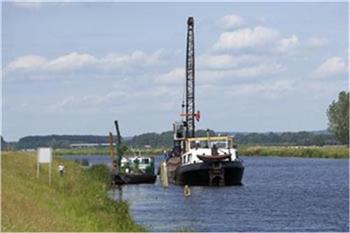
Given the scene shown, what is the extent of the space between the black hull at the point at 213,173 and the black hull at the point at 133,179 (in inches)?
182

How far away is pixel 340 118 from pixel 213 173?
282 ft

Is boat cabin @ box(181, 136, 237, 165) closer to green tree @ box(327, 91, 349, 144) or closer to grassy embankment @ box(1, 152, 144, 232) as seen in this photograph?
grassy embankment @ box(1, 152, 144, 232)

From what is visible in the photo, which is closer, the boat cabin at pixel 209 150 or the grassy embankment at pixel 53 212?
the grassy embankment at pixel 53 212

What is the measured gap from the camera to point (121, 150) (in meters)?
80.1

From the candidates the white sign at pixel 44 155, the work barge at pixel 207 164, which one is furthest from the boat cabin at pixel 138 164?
the white sign at pixel 44 155

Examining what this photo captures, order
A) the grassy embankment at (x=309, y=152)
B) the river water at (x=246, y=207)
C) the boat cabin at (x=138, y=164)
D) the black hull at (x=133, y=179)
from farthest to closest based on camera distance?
the grassy embankment at (x=309, y=152)
the boat cabin at (x=138, y=164)
the black hull at (x=133, y=179)
the river water at (x=246, y=207)

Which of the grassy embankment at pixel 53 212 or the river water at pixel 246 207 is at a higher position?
the grassy embankment at pixel 53 212

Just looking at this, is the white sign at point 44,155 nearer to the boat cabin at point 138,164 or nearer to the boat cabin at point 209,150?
the boat cabin at point 209,150

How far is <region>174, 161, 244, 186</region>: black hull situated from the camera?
7181cm

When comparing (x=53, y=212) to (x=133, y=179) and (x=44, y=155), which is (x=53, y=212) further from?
(x=133, y=179)

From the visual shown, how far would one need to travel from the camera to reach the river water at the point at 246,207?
1566 inches

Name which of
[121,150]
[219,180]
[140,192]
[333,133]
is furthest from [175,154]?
[333,133]

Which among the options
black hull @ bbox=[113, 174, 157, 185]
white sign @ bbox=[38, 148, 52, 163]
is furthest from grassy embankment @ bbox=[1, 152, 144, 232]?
black hull @ bbox=[113, 174, 157, 185]

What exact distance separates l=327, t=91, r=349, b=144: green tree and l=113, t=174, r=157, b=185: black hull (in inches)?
3148
